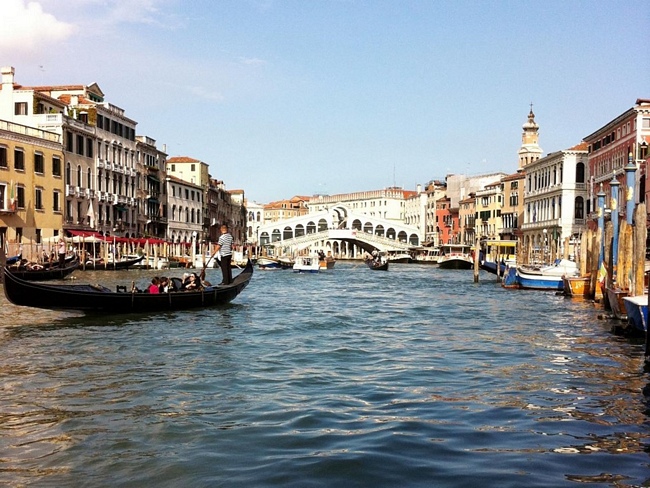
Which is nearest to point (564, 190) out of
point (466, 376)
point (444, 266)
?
point (444, 266)

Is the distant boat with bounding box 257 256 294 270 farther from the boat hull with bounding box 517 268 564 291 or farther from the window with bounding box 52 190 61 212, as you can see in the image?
the boat hull with bounding box 517 268 564 291

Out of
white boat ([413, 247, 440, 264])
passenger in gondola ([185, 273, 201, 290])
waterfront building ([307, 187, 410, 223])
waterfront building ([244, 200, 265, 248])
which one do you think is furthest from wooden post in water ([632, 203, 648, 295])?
waterfront building ([244, 200, 265, 248])

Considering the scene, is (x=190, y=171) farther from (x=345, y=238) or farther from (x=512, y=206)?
(x=512, y=206)

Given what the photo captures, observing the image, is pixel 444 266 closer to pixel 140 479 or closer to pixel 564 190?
pixel 564 190

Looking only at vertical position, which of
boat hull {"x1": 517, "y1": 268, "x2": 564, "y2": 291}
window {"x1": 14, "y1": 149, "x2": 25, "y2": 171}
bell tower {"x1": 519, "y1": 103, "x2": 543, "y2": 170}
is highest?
bell tower {"x1": 519, "y1": 103, "x2": 543, "y2": 170}

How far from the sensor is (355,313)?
45.8 ft

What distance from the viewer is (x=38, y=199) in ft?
85.3

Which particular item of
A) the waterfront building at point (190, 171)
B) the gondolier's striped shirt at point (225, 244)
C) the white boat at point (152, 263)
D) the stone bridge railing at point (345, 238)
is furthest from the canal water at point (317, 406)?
the stone bridge railing at point (345, 238)

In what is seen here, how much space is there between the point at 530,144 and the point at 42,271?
41.5 meters

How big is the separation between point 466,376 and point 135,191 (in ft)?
106

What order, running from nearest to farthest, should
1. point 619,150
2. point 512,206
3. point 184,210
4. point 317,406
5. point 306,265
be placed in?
point 317,406 → point 619,150 → point 306,265 → point 184,210 → point 512,206

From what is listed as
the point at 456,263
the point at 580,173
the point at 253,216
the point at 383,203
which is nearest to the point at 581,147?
the point at 580,173

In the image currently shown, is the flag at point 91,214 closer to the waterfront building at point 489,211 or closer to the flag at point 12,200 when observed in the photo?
the flag at point 12,200

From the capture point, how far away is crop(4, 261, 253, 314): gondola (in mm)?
10102
